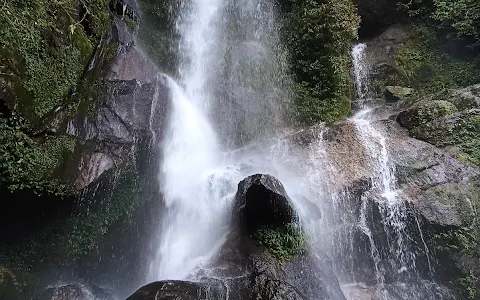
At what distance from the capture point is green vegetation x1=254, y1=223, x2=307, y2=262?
7.34 m

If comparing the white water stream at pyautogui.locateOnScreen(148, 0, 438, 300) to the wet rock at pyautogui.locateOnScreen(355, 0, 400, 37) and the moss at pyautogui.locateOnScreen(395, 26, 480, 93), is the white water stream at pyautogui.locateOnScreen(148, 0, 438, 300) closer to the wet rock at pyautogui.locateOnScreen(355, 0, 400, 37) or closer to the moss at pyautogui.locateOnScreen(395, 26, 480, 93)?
the wet rock at pyautogui.locateOnScreen(355, 0, 400, 37)

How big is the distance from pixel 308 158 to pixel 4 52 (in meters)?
7.12

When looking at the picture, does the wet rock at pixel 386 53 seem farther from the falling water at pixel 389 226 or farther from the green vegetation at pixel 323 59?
the falling water at pixel 389 226

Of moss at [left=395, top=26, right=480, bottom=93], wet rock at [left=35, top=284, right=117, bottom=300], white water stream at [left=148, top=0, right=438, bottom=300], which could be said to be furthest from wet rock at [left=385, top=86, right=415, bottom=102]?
wet rock at [left=35, top=284, right=117, bottom=300]

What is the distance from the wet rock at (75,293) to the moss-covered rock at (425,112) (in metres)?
8.71

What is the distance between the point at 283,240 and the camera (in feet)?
24.6

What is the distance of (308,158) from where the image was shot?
10.3 m

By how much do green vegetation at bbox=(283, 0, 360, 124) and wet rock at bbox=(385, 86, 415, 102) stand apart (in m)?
1.29

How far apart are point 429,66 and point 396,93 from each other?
6.71ft

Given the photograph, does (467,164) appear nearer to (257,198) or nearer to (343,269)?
(343,269)

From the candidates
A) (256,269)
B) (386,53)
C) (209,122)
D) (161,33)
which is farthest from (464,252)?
(161,33)

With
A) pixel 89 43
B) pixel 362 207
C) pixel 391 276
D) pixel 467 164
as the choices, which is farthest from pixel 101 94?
pixel 467 164

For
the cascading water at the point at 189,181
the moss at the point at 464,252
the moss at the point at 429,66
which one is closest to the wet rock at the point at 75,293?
the cascading water at the point at 189,181

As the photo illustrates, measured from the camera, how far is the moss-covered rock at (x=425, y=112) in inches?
416
